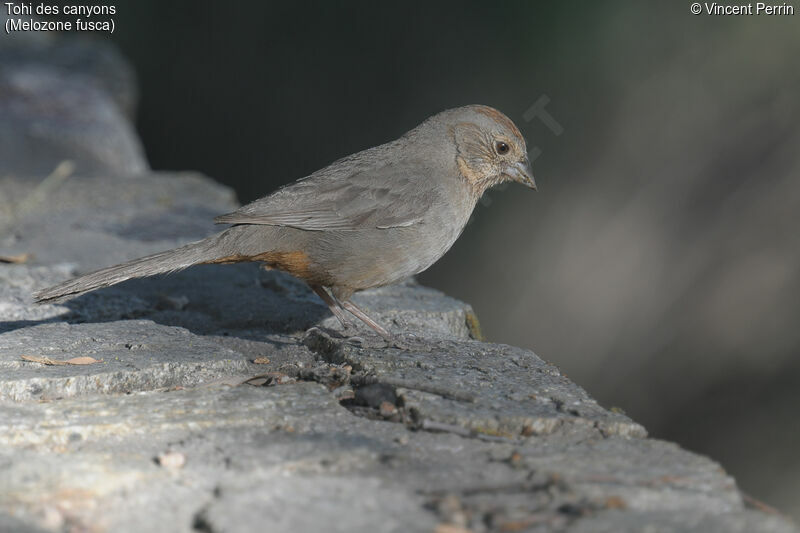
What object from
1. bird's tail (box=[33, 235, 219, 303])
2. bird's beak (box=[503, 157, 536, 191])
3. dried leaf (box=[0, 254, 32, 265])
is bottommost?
dried leaf (box=[0, 254, 32, 265])

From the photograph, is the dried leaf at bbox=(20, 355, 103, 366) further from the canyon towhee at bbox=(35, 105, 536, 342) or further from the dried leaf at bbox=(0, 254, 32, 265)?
the dried leaf at bbox=(0, 254, 32, 265)

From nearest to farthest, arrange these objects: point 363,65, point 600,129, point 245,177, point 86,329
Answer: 1. point 86,329
2. point 600,129
3. point 363,65
4. point 245,177

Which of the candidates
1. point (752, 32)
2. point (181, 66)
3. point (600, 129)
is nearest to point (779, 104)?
point (752, 32)

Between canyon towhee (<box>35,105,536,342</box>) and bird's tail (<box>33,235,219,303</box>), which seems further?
canyon towhee (<box>35,105,536,342</box>)

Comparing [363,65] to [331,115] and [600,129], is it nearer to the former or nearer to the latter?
[331,115]

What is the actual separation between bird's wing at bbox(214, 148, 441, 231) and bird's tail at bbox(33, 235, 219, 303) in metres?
0.16

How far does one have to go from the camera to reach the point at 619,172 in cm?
648

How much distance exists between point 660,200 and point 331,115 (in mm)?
3508

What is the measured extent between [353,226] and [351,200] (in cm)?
12

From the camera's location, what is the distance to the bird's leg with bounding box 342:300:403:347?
3.06m

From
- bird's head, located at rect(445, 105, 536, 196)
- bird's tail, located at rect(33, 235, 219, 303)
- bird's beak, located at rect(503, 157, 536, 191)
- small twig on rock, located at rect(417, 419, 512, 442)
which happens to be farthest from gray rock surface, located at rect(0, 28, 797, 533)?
bird's beak, located at rect(503, 157, 536, 191)

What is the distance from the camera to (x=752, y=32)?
5.75m

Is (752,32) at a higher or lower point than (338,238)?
higher

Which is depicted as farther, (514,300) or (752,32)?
(514,300)
